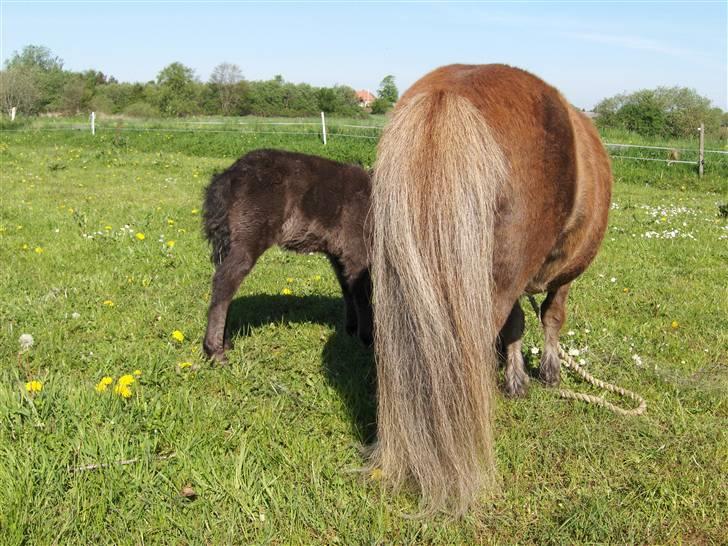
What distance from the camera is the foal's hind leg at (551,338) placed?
4.13 metres

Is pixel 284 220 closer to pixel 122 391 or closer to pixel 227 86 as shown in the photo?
pixel 122 391

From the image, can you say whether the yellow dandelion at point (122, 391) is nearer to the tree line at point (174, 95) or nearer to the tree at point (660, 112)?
the tree at point (660, 112)

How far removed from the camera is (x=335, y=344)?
4793 millimetres

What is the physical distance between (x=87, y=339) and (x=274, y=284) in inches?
81.7

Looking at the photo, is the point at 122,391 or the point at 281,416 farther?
the point at 281,416

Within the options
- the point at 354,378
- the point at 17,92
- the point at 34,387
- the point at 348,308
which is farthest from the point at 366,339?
the point at 17,92

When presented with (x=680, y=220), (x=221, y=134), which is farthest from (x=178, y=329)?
(x=221, y=134)

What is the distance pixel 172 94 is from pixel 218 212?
65565 millimetres

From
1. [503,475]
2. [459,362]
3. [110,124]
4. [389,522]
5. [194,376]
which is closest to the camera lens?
[459,362]

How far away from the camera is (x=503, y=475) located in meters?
3.02

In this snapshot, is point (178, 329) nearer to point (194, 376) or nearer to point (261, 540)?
point (194, 376)

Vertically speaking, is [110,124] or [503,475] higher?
[110,124]

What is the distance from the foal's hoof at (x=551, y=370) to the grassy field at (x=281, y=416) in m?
A: 0.13

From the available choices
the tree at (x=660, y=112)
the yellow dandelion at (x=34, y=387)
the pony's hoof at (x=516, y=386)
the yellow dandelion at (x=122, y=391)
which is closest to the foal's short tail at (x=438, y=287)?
the pony's hoof at (x=516, y=386)
